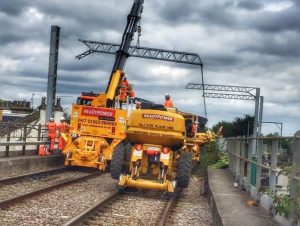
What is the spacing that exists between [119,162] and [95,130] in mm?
7251

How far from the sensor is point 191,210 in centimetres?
1312

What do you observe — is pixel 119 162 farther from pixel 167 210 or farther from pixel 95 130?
pixel 95 130

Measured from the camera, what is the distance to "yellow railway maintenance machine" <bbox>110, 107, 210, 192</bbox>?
48.1ft

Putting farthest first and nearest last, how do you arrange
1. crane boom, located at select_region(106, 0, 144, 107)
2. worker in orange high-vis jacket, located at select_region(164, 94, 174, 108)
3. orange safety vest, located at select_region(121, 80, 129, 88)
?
crane boom, located at select_region(106, 0, 144, 107)
orange safety vest, located at select_region(121, 80, 129, 88)
worker in orange high-vis jacket, located at select_region(164, 94, 174, 108)

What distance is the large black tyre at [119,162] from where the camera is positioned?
15.1m

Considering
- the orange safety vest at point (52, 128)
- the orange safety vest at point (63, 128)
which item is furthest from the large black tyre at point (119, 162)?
the orange safety vest at point (52, 128)

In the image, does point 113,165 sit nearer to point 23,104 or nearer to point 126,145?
point 126,145

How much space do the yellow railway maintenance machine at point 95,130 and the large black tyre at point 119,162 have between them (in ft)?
16.8

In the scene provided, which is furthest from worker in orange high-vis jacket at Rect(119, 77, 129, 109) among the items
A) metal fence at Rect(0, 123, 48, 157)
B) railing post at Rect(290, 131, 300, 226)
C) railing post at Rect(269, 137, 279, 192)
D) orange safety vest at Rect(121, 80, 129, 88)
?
railing post at Rect(290, 131, 300, 226)

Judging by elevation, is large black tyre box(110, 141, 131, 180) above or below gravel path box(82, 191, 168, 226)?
above

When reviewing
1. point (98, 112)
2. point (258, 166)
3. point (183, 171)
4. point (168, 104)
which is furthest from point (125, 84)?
point (258, 166)

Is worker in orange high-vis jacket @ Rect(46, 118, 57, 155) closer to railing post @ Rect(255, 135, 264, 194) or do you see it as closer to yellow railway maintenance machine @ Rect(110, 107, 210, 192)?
yellow railway maintenance machine @ Rect(110, 107, 210, 192)

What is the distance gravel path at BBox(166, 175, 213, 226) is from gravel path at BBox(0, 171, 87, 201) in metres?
3.76

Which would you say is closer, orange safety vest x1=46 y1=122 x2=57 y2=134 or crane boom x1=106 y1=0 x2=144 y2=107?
orange safety vest x1=46 y1=122 x2=57 y2=134
